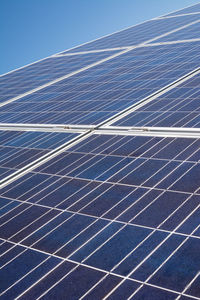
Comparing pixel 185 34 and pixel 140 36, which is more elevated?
pixel 140 36

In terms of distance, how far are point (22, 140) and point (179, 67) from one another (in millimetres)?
8091

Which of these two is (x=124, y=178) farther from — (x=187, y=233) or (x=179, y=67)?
(x=179, y=67)

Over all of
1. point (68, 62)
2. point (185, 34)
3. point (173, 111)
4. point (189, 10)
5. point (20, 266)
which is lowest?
point (20, 266)

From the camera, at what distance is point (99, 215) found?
358 inches

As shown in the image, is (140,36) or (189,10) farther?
(189,10)

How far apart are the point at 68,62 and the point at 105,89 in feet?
38.1

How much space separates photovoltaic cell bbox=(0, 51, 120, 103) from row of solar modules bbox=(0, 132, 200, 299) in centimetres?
1486

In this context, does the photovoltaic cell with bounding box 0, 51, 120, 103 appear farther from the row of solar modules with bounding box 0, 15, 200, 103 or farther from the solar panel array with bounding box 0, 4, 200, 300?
the solar panel array with bounding box 0, 4, 200, 300

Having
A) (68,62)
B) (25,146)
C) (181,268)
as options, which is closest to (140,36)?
(68,62)

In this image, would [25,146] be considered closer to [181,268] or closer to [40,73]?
[181,268]

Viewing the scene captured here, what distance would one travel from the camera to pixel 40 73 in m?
30.0

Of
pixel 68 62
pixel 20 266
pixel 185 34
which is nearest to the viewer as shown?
pixel 20 266

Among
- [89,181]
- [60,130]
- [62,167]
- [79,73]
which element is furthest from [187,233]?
[79,73]

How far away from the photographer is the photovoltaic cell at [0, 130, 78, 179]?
13.9 metres
